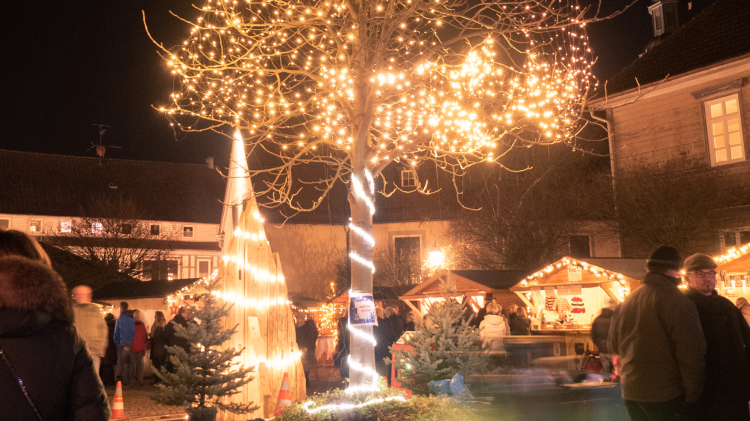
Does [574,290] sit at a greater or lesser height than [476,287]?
lesser

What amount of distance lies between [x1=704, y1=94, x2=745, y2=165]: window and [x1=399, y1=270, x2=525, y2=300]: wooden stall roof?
7.22 m

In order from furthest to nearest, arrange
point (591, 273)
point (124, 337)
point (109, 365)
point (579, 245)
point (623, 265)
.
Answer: point (579, 245) → point (591, 273) → point (623, 265) → point (109, 365) → point (124, 337)

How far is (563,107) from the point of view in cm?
1021

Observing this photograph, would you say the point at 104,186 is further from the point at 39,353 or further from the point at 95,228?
the point at 39,353

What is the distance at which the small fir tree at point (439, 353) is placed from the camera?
10.7 m

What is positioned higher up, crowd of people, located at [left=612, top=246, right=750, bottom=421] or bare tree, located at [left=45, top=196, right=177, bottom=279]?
bare tree, located at [left=45, top=196, right=177, bottom=279]

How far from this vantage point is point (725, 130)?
20172 mm

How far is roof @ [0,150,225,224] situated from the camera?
56.6m

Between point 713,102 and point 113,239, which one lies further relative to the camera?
point 113,239

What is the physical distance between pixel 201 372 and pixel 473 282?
13416 mm

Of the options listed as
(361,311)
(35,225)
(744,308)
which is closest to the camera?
(361,311)

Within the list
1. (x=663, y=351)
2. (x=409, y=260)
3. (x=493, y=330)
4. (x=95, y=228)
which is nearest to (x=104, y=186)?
(x=95, y=228)

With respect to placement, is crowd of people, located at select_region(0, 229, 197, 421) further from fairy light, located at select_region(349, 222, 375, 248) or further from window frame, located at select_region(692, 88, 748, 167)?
window frame, located at select_region(692, 88, 748, 167)

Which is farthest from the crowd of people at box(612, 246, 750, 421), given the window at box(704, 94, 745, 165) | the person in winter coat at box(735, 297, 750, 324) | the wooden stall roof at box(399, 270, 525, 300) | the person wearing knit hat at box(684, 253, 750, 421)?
the window at box(704, 94, 745, 165)
